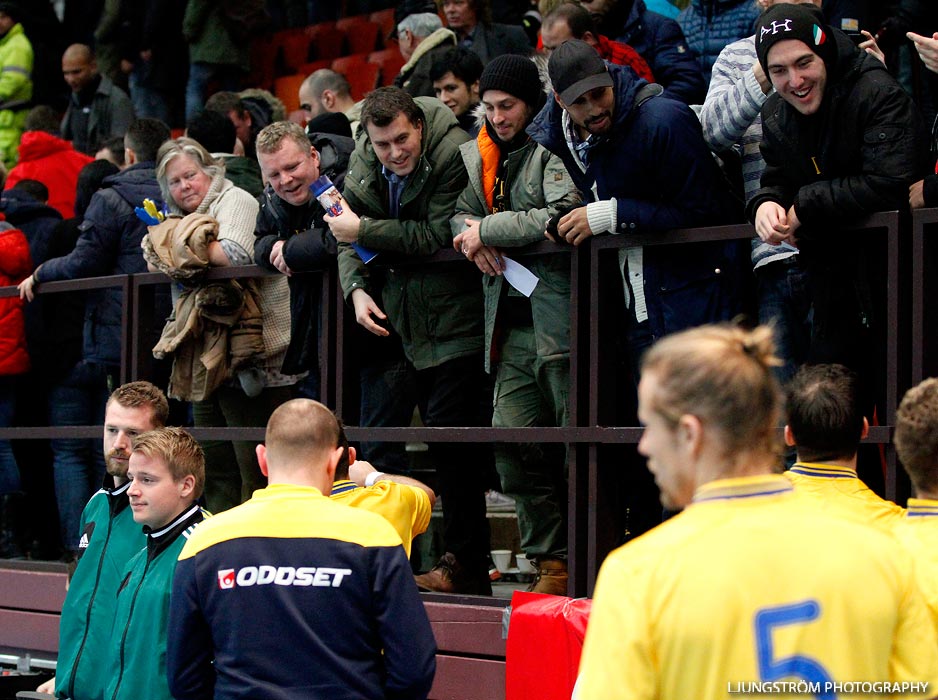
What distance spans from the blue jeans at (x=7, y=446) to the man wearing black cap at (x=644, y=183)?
3.87 metres

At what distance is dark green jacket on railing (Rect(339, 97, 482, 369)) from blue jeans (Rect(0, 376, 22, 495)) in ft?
8.90

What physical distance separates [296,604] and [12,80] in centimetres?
892

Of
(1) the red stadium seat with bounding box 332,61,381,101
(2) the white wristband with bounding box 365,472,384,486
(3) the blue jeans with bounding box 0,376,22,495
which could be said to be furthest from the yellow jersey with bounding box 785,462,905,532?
(1) the red stadium seat with bounding box 332,61,381,101

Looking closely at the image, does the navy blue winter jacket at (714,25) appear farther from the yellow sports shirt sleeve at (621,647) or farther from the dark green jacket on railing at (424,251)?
the yellow sports shirt sleeve at (621,647)

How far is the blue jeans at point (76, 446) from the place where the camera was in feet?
23.8

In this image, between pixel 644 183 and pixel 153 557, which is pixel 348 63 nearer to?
pixel 644 183

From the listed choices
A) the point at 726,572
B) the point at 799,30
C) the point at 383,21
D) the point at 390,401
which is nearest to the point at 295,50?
the point at 383,21

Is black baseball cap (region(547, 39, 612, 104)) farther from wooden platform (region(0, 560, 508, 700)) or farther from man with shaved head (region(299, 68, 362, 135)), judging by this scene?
man with shaved head (region(299, 68, 362, 135))

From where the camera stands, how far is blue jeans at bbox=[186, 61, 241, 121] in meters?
11.0

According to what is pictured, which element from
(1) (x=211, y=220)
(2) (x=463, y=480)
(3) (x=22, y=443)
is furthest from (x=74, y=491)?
(2) (x=463, y=480)

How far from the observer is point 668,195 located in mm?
5055

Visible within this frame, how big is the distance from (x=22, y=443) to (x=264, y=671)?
15.3 ft

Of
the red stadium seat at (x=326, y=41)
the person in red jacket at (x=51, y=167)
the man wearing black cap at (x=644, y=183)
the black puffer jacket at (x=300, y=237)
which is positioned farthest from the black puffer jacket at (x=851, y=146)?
the red stadium seat at (x=326, y=41)

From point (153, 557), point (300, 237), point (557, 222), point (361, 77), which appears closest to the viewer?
point (153, 557)
